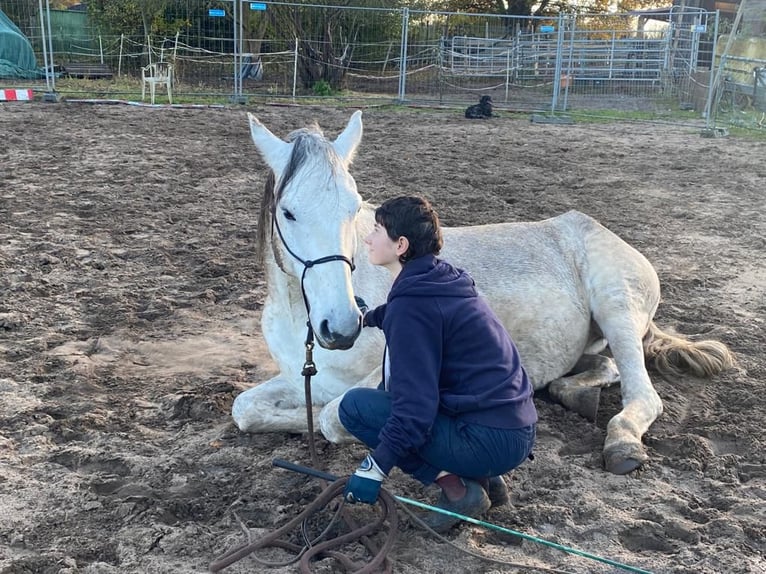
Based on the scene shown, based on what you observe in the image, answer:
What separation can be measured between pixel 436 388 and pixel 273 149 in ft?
4.32

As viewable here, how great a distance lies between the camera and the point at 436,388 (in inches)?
102

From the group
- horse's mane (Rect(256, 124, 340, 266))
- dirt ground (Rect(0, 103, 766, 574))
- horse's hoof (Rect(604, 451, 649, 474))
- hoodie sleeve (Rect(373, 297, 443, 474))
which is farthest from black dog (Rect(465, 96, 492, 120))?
hoodie sleeve (Rect(373, 297, 443, 474))

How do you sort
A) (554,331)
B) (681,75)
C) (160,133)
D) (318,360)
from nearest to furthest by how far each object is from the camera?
1. (318,360)
2. (554,331)
3. (160,133)
4. (681,75)

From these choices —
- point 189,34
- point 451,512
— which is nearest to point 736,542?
point 451,512

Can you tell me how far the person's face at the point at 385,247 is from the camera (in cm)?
273

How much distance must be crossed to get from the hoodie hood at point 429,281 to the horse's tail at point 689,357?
221cm

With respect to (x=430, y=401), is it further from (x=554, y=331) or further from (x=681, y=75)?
(x=681, y=75)

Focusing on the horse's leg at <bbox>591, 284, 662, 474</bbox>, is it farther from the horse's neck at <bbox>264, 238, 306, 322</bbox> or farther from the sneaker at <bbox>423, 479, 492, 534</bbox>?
the horse's neck at <bbox>264, 238, 306, 322</bbox>

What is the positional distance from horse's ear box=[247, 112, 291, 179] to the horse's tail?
258 cm

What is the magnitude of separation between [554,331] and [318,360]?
1421 millimetres

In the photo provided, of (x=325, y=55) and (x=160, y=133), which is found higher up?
(x=325, y=55)

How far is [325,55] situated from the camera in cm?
2406

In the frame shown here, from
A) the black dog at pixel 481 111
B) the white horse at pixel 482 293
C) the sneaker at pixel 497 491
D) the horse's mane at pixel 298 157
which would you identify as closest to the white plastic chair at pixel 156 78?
the black dog at pixel 481 111

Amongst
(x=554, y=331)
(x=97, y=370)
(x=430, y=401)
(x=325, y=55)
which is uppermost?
(x=325, y=55)
